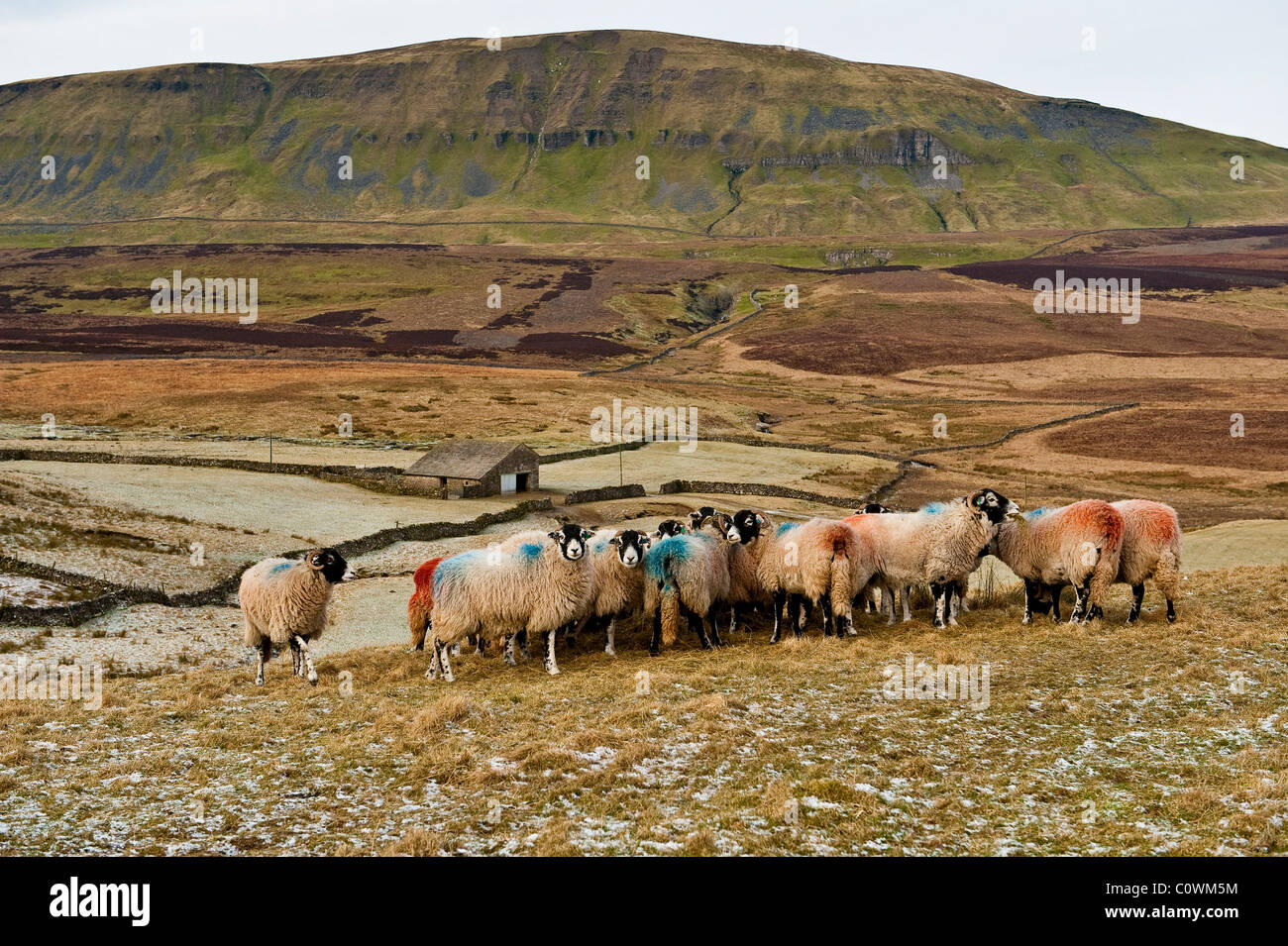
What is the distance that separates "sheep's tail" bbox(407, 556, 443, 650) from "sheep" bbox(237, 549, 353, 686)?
1523 mm

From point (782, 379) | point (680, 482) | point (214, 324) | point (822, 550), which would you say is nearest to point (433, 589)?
point (822, 550)

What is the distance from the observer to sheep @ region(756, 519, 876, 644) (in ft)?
71.4

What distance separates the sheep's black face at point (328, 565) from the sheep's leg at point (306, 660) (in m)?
1.37

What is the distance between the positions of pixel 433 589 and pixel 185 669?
26.3 feet

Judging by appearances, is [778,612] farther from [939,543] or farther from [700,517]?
[700,517]

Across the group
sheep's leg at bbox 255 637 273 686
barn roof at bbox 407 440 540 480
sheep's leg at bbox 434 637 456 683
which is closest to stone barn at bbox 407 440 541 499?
barn roof at bbox 407 440 540 480

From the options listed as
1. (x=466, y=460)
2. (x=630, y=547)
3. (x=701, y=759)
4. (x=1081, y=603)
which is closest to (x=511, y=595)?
(x=630, y=547)

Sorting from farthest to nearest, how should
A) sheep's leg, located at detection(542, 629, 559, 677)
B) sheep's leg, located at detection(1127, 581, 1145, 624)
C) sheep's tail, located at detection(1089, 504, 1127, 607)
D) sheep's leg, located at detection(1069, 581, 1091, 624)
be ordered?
sheep's leg, located at detection(1069, 581, 1091, 624) < sheep's leg, located at detection(1127, 581, 1145, 624) < sheep's tail, located at detection(1089, 504, 1127, 607) < sheep's leg, located at detection(542, 629, 559, 677)

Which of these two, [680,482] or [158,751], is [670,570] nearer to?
[158,751]

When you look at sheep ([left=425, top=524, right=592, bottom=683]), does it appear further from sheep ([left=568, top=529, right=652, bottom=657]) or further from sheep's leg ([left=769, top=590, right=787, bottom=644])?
sheep's leg ([left=769, top=590, right=787, bottom=644])

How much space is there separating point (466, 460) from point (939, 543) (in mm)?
40352

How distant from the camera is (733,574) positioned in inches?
931
